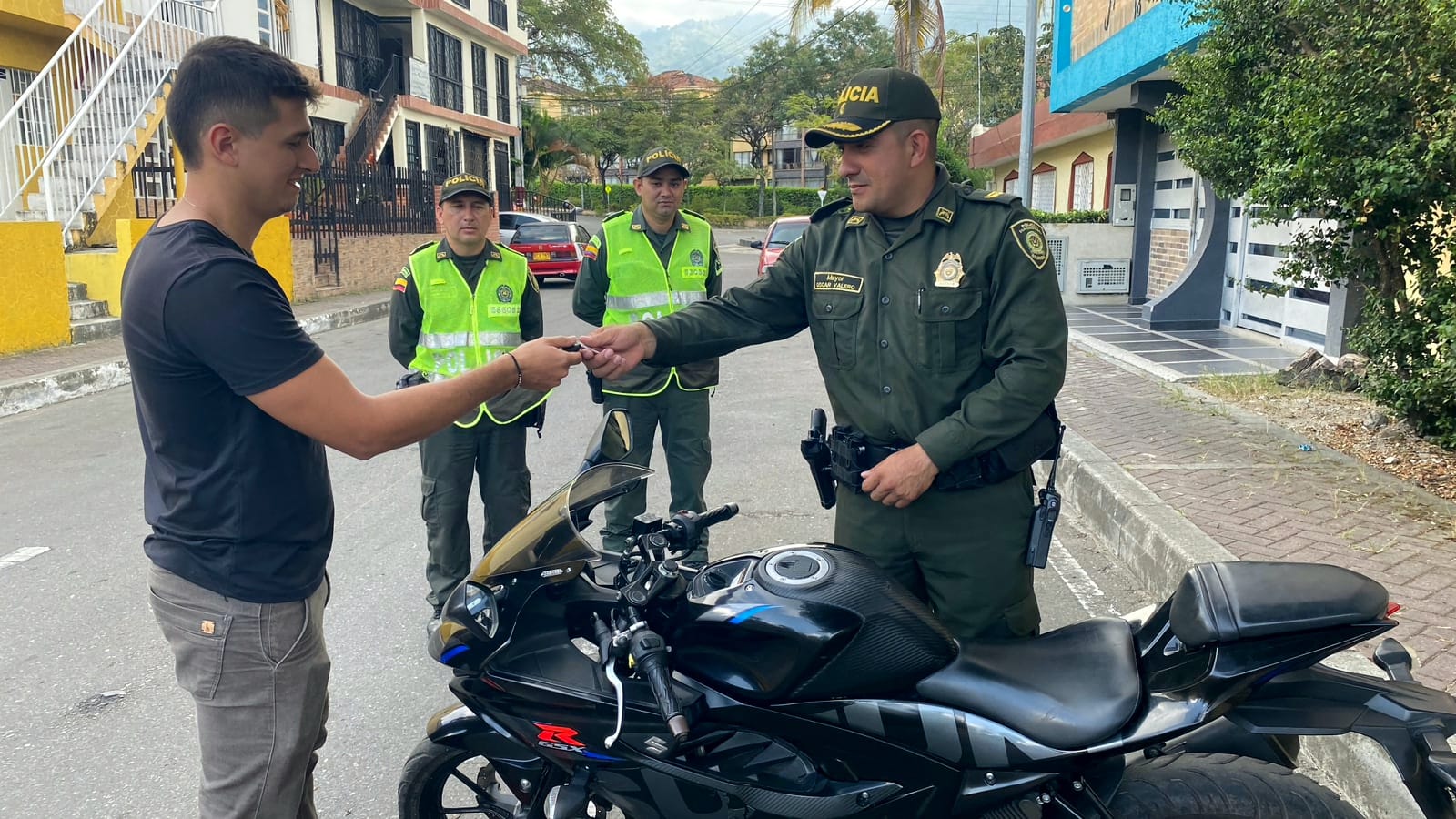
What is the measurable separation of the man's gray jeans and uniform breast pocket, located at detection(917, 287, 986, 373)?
5.38 feet

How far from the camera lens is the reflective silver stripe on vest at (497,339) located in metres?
4.52

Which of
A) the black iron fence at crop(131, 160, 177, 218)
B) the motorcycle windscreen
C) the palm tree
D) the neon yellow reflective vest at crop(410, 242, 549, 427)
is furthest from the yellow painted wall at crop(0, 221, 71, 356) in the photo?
the palm tree

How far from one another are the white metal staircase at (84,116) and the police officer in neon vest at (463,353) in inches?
402

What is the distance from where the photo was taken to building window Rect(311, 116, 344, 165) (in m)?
22.6

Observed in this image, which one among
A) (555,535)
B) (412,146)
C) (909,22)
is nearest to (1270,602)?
(555,535)

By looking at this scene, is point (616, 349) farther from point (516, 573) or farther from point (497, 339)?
point (497, 339)

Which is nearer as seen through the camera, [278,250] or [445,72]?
[278,250]

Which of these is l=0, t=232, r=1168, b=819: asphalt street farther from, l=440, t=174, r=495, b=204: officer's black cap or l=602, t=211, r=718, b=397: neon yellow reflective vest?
l=440, t=174, r=495, b=204: officer's black cap

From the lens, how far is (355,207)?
59.7 ft

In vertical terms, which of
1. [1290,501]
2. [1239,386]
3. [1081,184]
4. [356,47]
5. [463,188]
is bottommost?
[1290,501]

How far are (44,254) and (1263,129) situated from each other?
36.7 ft

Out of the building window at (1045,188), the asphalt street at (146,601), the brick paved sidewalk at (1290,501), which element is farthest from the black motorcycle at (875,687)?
the building window at (1045,188)

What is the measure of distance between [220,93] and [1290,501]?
506 cm

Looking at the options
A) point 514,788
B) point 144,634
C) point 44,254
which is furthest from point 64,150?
point 514,788
